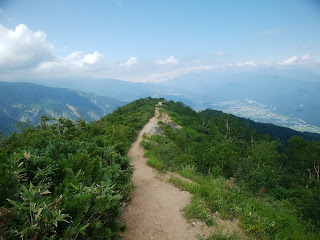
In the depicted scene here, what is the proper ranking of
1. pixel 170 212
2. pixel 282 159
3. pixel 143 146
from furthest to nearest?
pixel 282 159
pixel 143 146
pixel 170 212

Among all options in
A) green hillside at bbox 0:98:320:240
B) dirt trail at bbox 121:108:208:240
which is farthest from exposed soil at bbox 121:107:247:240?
green hillside at bbox 0:98:320:240

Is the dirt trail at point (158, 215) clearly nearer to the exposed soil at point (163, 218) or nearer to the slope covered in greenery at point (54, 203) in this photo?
the exposed soil at point (163, 218)

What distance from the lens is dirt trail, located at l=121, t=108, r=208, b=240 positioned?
13.1 feet

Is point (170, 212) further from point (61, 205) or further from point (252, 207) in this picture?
point (61, 205)

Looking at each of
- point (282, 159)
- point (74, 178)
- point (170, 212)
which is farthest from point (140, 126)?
point (282, 159)

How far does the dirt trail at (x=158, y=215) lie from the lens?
400cm

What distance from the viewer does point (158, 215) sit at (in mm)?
4762

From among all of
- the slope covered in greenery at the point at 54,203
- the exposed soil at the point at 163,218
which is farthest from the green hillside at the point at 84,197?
the exposed soil at the point at 163,218

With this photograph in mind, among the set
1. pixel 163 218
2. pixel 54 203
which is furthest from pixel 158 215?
pixel 54 203

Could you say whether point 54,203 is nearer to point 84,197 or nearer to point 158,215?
point 84,197

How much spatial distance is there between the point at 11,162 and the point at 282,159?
36.2 m

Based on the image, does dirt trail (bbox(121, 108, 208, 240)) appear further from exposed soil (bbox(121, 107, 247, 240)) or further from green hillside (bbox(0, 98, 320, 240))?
green hillside (bbox(0, 98, 320, 240))

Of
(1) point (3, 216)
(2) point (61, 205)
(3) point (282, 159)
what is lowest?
(3) point (282, 159)

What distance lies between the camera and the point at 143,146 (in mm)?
13570
